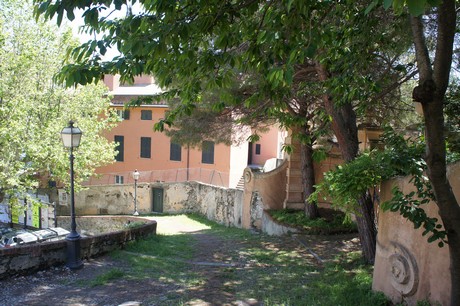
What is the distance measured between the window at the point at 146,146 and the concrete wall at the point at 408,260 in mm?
27720

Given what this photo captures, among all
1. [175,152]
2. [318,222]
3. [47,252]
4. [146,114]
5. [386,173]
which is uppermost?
[146,114]

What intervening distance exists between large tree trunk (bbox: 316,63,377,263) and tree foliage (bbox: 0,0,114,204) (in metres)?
9.93

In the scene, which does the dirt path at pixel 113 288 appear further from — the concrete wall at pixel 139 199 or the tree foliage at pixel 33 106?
the concrete wall at pixel 139 199

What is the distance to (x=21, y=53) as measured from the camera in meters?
17.8

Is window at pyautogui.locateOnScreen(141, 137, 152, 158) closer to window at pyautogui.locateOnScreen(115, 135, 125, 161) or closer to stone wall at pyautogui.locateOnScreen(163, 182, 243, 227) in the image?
window at pyautogui.locateOnScreen(115, 135, 125, 161)

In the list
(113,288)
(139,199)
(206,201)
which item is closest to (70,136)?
(113,288)

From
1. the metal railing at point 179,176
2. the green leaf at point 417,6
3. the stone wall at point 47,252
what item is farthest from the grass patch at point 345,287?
the metal railing at point 179,176

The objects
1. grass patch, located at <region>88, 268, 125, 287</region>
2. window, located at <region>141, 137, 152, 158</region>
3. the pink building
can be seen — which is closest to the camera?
grass patch, located at <region>88, 268, 125, 287</region>

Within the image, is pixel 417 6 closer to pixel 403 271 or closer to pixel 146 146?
pixel 403 271

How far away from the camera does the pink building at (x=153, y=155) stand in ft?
97.1

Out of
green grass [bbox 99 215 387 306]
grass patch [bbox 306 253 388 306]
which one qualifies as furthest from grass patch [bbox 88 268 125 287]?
grass patch [bbox 306 253 388 306]

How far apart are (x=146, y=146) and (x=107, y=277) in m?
25.6

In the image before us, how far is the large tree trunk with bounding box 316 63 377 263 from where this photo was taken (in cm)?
887

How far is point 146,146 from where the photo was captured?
1303 inches
